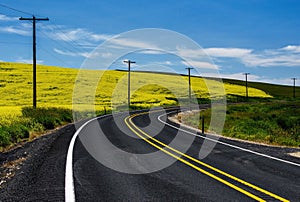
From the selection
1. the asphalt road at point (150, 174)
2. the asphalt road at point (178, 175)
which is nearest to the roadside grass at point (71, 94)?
the asphalt road at point (150, 174)

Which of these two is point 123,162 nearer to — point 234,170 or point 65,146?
point 234,170

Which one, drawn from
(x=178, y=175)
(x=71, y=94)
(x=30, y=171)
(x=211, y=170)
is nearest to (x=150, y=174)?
(x=178, y=175)

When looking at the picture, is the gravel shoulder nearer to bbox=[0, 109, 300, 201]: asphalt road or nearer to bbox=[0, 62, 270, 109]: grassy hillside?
bbox=[0, 109, 300, 201]: asphalt road

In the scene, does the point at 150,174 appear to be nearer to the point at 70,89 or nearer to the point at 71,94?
the point at 71,94

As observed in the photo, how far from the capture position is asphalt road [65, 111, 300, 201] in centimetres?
667

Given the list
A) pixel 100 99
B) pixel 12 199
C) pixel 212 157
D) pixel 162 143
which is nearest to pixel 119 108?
pixel 100 99

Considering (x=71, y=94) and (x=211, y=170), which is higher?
(x=71, y=94)

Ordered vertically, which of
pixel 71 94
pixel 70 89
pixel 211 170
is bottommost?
pixel 211 170

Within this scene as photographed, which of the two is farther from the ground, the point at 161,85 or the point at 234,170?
the point at 161,85

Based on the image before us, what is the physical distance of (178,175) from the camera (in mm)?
8367

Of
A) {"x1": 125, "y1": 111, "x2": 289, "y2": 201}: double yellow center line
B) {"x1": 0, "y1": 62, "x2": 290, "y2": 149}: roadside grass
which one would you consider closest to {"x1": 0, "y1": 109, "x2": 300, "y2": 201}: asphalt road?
{"x1": 125, "y1": 111, "x2": 289, "y2": 201}: double yellow center line

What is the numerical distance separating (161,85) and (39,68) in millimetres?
28099

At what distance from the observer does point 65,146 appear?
1309cm

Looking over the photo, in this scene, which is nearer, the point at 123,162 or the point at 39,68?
the point at 123,162
